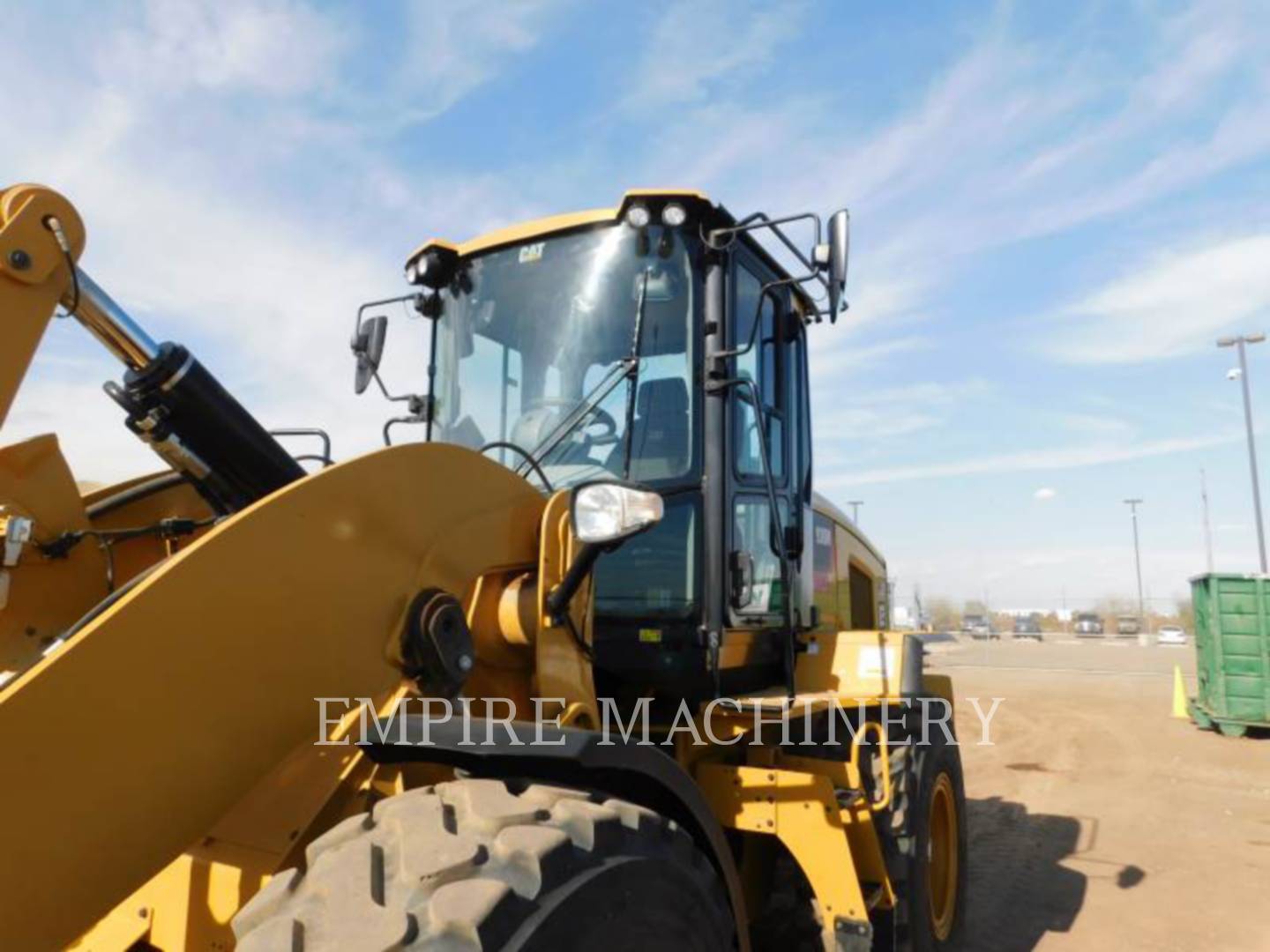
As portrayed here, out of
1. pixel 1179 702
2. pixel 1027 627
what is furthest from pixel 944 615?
pixel 1179 702

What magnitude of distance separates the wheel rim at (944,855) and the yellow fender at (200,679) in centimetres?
356

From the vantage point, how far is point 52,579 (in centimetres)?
288

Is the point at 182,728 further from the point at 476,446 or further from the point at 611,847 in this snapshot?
the point at 476,446

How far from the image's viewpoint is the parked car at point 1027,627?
5706 centimetres

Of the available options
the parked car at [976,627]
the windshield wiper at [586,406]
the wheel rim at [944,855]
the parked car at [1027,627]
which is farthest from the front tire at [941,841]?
the parked car at [1027,627]

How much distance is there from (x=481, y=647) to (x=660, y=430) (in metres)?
1.43

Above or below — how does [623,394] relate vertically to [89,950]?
above

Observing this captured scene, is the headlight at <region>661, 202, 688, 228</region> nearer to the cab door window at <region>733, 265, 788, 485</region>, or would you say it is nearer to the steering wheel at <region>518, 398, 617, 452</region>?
the cab door window at <region>733, 265, 788, 485</region>

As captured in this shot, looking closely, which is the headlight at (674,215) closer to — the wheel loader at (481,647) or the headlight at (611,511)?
the wheel loader at (481,647)

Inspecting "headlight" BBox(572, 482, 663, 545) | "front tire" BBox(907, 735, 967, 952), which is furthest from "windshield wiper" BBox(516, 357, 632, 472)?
"front tire" BBox(907, 735, 967, 952)

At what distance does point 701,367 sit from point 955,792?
2.93 metres

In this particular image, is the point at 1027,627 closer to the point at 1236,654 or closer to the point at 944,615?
the point at 944,615

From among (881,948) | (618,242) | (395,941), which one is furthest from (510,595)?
(881,948)

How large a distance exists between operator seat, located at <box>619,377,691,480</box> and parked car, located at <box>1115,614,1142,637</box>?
63091mm
